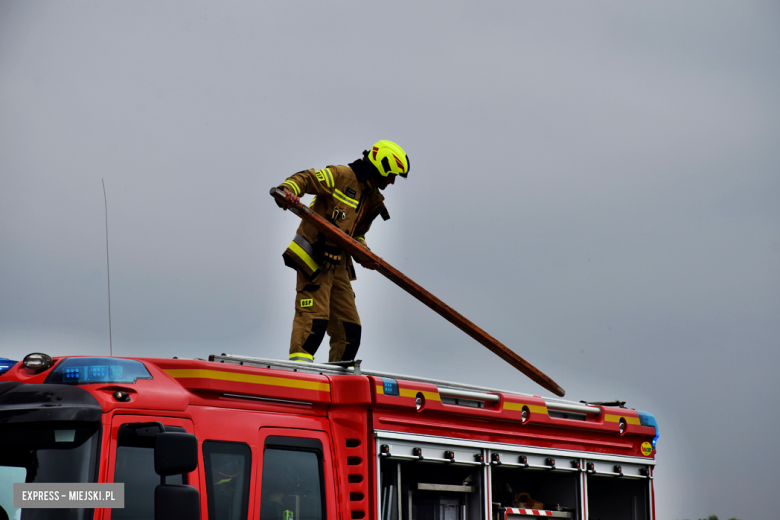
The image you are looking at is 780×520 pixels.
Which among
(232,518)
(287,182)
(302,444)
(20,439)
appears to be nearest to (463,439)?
(302,444)

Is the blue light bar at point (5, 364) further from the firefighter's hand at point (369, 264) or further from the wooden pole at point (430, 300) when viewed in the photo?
the firefighter's hand at point (369, 264)

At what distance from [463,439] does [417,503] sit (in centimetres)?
50

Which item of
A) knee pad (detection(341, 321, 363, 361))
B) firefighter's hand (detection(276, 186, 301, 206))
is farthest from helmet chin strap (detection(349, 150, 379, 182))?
knee pad (detection(341, 321, 363, 361))

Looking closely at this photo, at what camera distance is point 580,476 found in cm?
675

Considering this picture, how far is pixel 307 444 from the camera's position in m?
5.22

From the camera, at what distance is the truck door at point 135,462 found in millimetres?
4309

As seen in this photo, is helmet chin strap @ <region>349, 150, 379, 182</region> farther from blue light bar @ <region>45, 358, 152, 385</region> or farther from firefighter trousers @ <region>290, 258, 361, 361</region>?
blue light bar @ <region>45, 358, 152, 385</region>

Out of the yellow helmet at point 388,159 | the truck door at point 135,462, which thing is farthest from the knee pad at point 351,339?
the truck door at point 135,462

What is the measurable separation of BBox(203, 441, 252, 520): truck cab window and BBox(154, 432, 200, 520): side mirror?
0.62 meters

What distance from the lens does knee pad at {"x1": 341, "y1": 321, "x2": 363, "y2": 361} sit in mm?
7820

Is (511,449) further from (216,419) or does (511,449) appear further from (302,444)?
(216,419)

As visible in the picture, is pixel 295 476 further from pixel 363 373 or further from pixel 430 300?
pixel 430 300

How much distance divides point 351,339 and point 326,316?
0.59m

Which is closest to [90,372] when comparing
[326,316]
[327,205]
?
[326,316]
